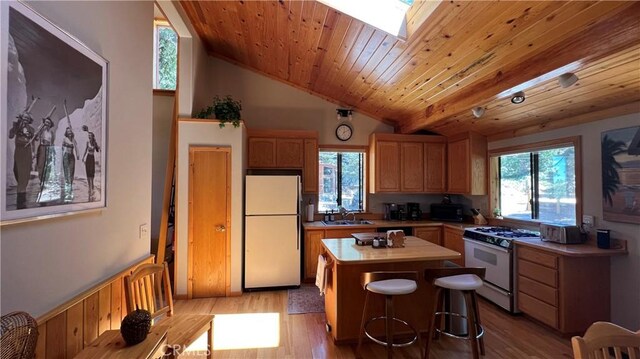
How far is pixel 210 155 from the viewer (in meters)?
3.45

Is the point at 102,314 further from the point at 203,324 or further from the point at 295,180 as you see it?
the point at 295,180

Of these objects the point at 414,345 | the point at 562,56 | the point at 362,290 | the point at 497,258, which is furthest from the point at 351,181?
the point at 562,56

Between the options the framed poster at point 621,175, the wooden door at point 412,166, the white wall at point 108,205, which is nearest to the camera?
the white wall at point 108,205

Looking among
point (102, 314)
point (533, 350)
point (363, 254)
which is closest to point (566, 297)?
point (533, 350)

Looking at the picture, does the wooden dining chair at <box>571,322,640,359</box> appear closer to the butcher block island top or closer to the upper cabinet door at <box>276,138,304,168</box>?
the butcher block island top

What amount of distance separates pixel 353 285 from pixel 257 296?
169cm

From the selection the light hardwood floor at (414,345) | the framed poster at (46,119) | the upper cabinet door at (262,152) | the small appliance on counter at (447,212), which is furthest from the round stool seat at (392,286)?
the small appliance on counter at (447,212)

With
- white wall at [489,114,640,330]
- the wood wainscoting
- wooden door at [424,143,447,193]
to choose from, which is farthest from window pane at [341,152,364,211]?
the wood wainscoting

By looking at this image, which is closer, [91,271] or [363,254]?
[91,271]

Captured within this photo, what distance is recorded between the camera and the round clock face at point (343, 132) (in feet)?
15.3

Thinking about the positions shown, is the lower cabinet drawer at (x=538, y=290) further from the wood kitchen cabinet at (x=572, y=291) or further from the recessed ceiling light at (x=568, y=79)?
the recessed ceiling light at (x=568, y=79)

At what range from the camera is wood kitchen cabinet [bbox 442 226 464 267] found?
3.73 metres

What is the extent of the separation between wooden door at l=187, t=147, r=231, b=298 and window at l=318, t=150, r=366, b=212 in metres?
1.73

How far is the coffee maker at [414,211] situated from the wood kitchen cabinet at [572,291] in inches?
78.7
